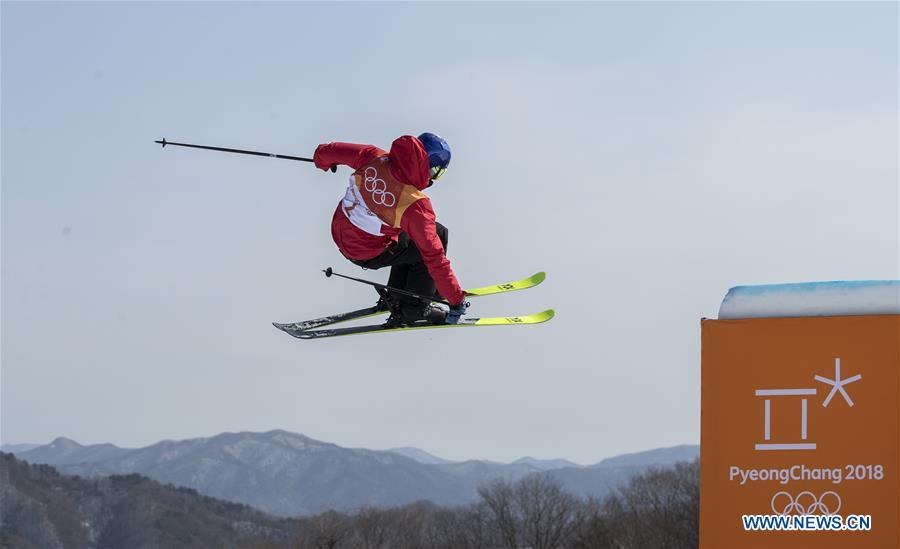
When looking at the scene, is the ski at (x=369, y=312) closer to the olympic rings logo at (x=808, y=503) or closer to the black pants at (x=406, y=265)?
the black pants at (x=406, y=265)

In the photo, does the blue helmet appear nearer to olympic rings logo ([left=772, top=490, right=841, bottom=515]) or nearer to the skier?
the skier

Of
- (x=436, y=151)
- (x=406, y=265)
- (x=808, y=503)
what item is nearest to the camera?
(x=808, y=503)

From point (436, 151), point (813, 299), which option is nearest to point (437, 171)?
point (436, 151)

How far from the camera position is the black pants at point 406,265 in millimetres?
9281

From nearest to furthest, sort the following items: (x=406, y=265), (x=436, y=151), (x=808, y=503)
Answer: (x=808, y=503)
(x=436, y=151)
(x=406, y=265)

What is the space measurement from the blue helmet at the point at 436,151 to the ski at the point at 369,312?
189cm

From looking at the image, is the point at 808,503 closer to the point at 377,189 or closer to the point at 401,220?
the point at 401,220

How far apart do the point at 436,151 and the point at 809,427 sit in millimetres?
4506

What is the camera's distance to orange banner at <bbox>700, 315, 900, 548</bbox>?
4.44m

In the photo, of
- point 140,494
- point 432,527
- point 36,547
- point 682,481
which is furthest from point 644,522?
point 140,494

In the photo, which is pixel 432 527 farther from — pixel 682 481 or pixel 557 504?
pixel 682 481

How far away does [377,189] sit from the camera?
8625mm

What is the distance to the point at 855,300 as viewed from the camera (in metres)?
4.48

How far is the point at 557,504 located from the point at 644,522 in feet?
24.2
